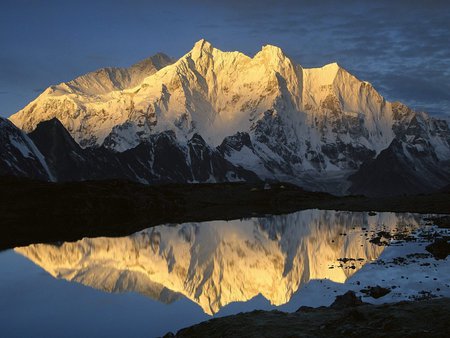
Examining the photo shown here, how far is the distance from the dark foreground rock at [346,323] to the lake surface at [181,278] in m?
6.11

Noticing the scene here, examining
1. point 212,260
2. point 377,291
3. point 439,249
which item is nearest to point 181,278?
point 212,260

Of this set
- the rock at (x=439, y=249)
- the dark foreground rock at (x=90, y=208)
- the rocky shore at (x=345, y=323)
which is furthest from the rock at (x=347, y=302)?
the dark foreground rock at (x=90, y=208)

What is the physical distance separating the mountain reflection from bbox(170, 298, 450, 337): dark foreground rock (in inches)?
376

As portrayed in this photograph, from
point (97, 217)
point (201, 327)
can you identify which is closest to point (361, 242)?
point (201, 327)

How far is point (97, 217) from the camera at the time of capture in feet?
415

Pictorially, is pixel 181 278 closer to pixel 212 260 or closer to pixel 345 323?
pixel 212 260

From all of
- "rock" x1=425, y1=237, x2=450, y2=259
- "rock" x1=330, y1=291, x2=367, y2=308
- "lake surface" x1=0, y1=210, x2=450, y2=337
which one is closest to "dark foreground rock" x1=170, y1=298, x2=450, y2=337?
"rock" x1=330, y1=291, x2=367, y2=308

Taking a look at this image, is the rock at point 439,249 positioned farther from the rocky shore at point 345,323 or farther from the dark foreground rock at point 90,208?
the dark foreground rock at point 90,208

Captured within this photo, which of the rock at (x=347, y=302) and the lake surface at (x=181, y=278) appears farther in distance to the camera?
the lake surface at (x=181, y=278)

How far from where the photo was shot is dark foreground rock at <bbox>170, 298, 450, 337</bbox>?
992 inches

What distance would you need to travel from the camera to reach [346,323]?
27172 millimetres

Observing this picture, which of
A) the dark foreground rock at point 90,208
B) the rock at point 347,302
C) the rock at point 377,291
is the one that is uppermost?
the dark foreground rock at point 90,208

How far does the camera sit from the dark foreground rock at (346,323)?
25203mm

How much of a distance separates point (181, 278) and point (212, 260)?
11747 millimetres
